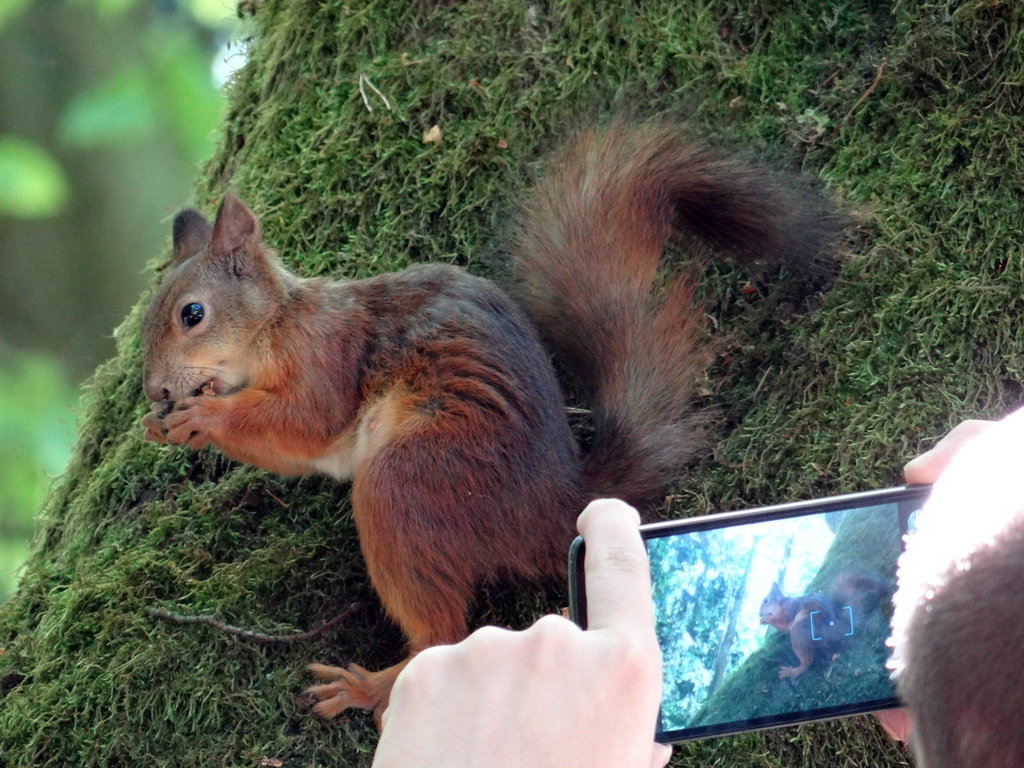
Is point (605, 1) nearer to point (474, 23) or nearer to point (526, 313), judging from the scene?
point (474, 23)

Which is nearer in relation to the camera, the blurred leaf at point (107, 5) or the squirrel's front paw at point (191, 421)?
the squirrel's front paw at point (191, 421)

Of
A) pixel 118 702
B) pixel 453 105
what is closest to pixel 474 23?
pixel 453 105

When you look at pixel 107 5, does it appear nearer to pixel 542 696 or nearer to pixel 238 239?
pixel 238 239

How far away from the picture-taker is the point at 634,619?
3.72 feet

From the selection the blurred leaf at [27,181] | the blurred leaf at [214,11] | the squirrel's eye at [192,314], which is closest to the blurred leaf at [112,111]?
the blurred leaf at [27,181]

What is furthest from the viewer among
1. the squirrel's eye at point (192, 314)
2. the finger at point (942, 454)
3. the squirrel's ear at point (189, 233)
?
the squirrel's ear at point (189, 233)

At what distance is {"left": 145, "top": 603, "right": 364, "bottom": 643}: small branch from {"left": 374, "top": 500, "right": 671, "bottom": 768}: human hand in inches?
39.6

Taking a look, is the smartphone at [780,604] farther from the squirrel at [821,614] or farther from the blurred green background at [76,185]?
the blurred green background at [76,185]

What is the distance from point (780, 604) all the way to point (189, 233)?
1.70 meters

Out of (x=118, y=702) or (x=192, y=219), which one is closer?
(x=118, y=702)

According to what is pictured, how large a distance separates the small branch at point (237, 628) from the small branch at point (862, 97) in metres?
1.48

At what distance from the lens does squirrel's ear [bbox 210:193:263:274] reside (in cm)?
238

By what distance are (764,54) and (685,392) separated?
84 centimetres

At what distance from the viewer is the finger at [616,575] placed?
3.75 feet
